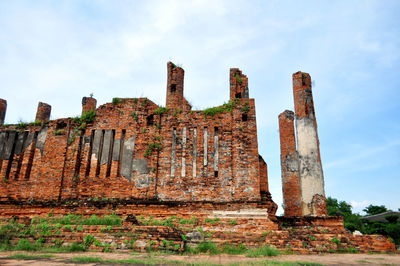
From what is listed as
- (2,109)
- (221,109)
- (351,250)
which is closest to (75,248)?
(221,109)

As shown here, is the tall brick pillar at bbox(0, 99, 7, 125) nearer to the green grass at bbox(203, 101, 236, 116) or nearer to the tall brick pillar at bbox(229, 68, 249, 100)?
the green grass at bbox(203, 101, 236, 116)

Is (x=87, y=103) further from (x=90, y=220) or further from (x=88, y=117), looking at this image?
(x=90, y=220)

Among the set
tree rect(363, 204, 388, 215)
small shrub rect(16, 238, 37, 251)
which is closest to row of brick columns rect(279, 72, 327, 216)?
small shrub rect(16, 238, 37, 251)

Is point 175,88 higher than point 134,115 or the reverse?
higher

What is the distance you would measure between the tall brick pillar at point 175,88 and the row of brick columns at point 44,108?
3974 mm

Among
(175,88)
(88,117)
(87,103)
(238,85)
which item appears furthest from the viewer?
(87,103)

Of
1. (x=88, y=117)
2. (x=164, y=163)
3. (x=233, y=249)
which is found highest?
(x=88, y=117)

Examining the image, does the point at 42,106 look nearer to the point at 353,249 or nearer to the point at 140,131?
the point at 140,131

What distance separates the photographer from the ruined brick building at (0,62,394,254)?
11.2 metres

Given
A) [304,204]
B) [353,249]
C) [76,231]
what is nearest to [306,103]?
[304,204]

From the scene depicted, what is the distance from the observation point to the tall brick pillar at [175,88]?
13.4 meters

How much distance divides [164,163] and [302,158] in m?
5.75

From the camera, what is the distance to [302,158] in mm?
13086

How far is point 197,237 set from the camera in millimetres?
9133
